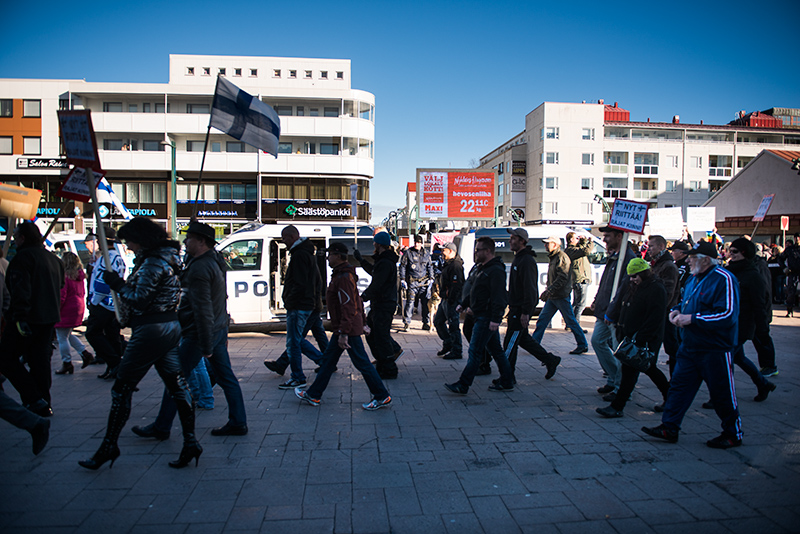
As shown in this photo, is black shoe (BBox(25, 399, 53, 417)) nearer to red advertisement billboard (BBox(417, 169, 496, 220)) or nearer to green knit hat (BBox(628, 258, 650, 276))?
green knit hat (BBox(628, 258, 650, 276))

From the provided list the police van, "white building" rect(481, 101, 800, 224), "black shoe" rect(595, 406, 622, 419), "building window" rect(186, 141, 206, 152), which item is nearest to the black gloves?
"black shoe" rect(595, 406, 622, 419)

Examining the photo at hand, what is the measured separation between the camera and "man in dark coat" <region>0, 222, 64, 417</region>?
477 cm

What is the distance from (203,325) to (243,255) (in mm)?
5954

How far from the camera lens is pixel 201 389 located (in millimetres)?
5266

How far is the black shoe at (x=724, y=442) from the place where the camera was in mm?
4262

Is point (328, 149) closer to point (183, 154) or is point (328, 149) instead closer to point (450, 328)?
point (183, 154)

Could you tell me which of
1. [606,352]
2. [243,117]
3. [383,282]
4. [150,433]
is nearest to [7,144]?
[243,117]

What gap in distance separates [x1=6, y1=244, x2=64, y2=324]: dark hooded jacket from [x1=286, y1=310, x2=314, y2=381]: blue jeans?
239 centimetres

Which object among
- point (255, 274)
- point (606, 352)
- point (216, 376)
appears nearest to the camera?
point (216, 376)

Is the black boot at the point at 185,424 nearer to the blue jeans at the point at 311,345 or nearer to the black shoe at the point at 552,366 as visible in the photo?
the blue jeans at the point at 311,345

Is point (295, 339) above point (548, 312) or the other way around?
the other way around

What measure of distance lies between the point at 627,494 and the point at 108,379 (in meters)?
6.17

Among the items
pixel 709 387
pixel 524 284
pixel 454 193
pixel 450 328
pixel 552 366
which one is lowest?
pixel 552 366

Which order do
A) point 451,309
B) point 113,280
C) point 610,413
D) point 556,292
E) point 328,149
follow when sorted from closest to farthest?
point 113,280
point 610,413
point 556,292
point 451,309
point 328,149
